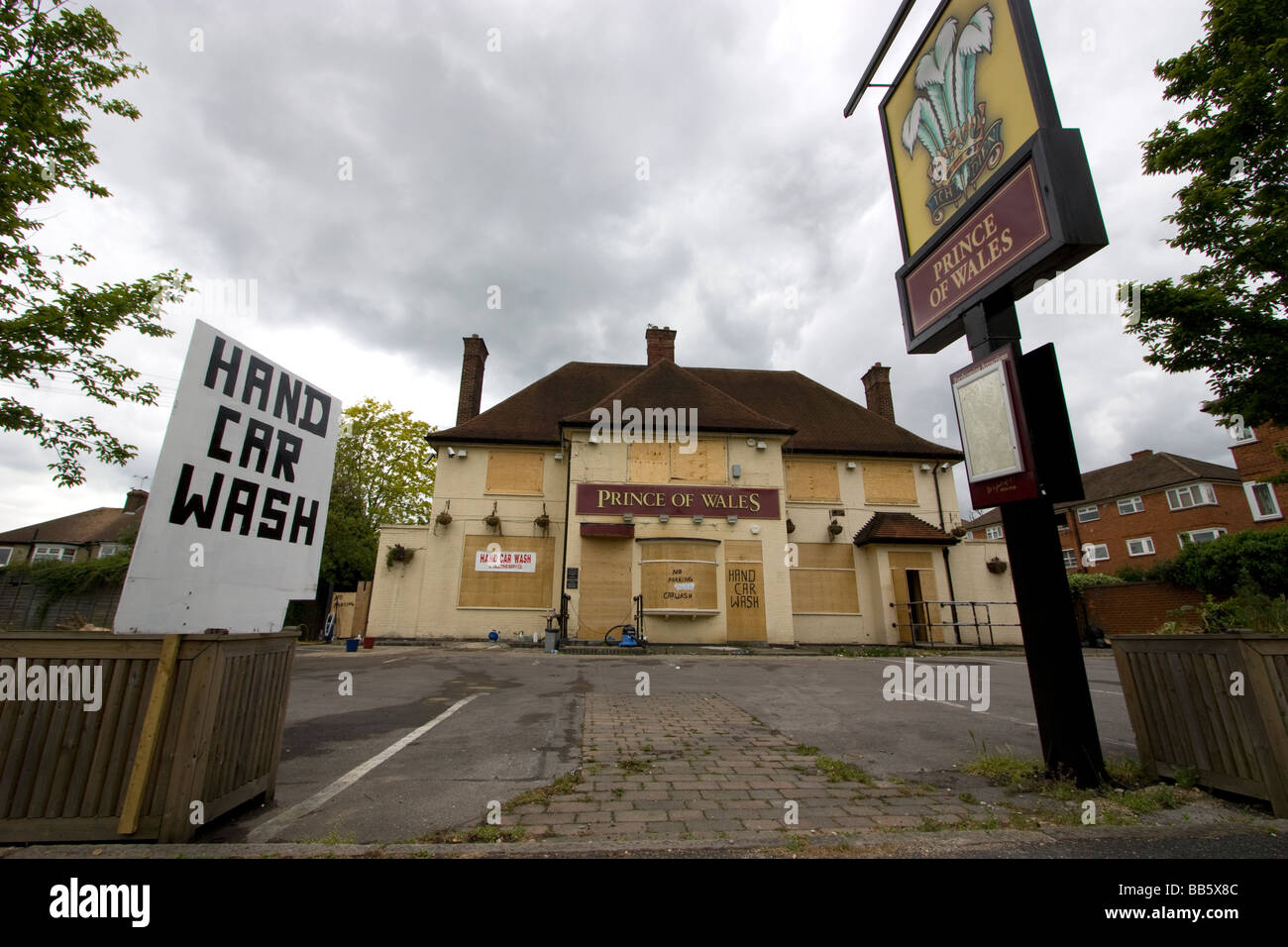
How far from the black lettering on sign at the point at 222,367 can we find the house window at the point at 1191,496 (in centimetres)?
4389

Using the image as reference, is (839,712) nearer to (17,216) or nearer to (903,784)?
(903,784)

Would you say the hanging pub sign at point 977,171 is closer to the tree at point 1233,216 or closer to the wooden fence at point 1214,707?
the wooden fence at point 1214,707

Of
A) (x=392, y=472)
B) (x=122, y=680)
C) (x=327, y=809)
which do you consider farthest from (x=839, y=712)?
(x=392, y=472)

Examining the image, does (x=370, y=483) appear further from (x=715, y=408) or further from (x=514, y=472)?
(x=715, y=408)

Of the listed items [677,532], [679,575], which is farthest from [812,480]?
[679,575]

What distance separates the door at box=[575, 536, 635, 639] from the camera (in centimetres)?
1688

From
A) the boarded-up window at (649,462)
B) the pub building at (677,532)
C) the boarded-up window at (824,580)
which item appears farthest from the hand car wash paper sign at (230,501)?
the boarded-up window at (824,580)

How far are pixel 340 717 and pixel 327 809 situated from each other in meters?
3.34

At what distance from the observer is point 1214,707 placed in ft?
10.9

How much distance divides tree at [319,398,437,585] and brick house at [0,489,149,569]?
2039 centimetres

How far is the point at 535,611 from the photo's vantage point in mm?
18531

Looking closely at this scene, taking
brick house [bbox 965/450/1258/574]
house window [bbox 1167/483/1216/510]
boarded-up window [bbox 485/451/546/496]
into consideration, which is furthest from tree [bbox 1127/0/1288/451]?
house window [bbox 1167/483/1216/510]

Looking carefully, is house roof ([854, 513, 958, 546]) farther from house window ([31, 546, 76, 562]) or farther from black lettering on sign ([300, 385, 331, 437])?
house window ([31, 546, 76, 562])
